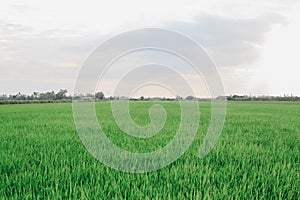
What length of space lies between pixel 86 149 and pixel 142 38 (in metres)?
2.10

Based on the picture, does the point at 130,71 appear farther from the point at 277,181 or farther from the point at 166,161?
the point at 277,181

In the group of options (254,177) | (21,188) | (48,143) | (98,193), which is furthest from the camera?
(48,143)

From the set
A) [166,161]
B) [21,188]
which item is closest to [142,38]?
[166,161]

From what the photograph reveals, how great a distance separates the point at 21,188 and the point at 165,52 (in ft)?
10.6

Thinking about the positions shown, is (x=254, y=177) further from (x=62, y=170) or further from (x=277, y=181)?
(x=62, y=170)

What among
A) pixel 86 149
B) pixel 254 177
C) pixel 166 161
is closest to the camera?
pixel 254 177

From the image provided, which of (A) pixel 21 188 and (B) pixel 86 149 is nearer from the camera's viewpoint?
(A) pixel 21 188

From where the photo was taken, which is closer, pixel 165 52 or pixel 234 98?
pixel 165 52

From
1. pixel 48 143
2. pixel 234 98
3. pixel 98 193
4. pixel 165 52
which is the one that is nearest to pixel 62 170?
pixel 98 193

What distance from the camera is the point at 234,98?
2869 inches

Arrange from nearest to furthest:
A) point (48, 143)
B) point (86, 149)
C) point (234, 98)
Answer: point (86, 149)
point (48, 143)
point (234, 98)

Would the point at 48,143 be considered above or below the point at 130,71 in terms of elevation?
below

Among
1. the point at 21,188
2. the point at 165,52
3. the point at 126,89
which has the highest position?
the point at 165,52

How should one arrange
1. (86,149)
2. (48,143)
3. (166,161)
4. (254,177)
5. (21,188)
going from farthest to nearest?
1. (48,143)
2. (86,149)
3. (166,161)
4. (254,177)
5. (21,188)
